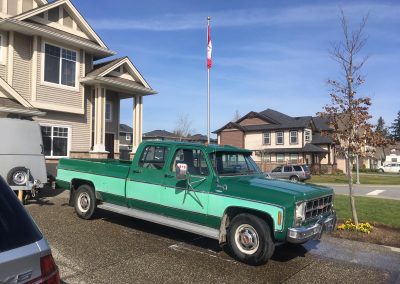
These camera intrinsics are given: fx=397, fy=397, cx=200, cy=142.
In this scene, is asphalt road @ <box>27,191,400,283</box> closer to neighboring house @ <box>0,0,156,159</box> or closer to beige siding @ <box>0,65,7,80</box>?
neighboring house @ <box>0,0,156,159</box>

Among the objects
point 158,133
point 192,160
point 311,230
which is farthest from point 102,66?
point 158,133

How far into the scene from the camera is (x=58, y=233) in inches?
307

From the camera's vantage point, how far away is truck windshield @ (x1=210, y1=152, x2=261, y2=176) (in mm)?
7262

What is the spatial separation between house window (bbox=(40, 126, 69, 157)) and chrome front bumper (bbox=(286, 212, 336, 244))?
47.5 ft

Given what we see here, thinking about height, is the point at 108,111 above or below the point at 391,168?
above

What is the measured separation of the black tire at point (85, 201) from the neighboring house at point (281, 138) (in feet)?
125

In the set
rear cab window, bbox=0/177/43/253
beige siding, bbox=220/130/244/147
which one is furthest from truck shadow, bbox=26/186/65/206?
beige siding, bbox=220/130/244/147

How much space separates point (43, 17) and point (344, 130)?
567 inches

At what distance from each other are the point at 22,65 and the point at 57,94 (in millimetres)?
1950

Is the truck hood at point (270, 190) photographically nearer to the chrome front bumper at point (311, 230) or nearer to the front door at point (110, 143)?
the chrome front bumper at point (311, 230)

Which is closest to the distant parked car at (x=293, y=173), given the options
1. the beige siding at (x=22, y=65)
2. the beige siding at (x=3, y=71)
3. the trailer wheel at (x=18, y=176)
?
the beige siding at (x=22, y=65)

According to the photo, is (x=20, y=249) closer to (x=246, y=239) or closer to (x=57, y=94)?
(x=246, y=239)

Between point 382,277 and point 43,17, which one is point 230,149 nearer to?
point 382,277

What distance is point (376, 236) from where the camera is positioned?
8836 millimetres
